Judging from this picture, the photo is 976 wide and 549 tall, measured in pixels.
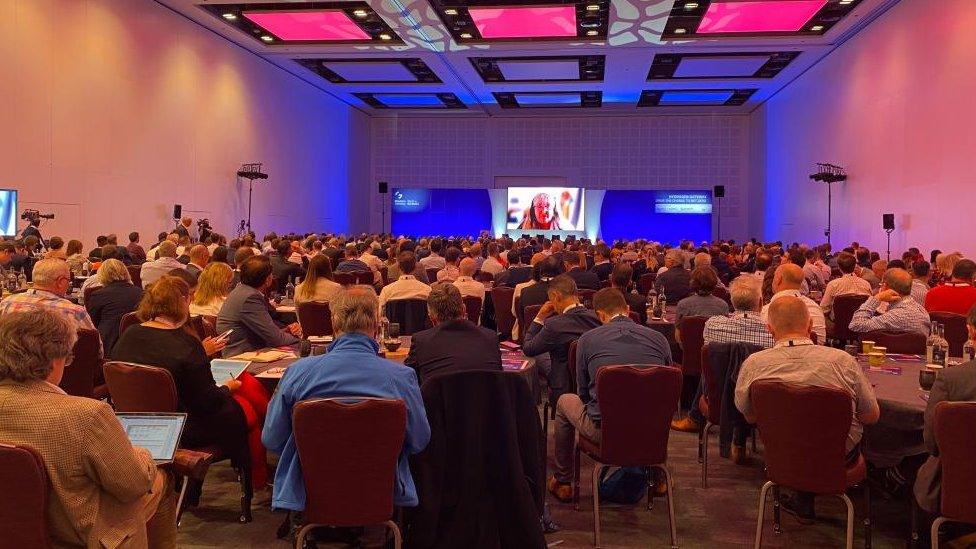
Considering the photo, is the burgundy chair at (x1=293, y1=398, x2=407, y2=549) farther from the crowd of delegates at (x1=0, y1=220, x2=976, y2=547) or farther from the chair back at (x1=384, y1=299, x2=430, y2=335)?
the chair back at (x1=384, y1=299, x2=430, y2=335)

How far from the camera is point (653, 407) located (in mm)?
3861

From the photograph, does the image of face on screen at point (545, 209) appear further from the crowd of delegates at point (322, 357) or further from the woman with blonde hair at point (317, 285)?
the woman with blonde hair at point (317, 285)

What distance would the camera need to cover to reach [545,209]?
2566cm

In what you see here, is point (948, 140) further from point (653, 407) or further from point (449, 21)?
point (653, 407)

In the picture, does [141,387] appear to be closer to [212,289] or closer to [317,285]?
[212,289]

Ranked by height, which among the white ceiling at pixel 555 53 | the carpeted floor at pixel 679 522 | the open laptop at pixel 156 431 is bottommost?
the carpeted floor at pixel 679 522

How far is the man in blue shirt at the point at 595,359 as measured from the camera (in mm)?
4199

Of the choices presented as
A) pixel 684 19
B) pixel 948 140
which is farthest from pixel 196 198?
pixel 948 140

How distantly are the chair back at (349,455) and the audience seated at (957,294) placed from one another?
5.79m

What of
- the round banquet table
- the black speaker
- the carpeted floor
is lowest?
the carpeted floor

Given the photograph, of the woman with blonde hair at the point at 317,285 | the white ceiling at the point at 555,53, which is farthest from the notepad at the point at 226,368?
the white ceiling at the point at 555,53

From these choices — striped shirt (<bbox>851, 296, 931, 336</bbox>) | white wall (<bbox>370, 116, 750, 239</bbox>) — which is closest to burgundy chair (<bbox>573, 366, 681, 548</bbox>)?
striped shirt (<bbox>851, 296, 931, 336</bbox>)

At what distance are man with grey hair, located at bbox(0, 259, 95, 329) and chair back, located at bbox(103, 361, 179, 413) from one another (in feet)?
5.58

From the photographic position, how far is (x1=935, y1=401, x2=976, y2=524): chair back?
A: 2.95 meters
